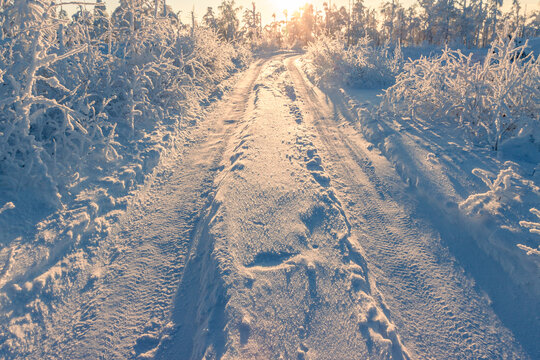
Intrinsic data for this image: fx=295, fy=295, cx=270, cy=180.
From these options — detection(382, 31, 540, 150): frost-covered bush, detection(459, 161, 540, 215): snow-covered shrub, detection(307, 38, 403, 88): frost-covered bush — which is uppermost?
detection(307, 38, 403, 88): frost-covered bush

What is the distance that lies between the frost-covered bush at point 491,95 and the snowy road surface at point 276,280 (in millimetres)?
1809

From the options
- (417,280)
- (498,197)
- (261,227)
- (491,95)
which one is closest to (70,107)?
(261,227)

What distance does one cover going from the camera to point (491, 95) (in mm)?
4730

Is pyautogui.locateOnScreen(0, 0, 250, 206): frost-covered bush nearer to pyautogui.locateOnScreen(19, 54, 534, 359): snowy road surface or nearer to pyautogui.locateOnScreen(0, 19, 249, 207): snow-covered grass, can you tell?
pyautogui.locateOnScreen(0, 19, 249, 207): snow-covered grass

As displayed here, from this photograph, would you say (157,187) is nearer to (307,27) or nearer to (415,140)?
(415,140)


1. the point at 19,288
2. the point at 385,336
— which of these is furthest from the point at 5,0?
the point at 385,336

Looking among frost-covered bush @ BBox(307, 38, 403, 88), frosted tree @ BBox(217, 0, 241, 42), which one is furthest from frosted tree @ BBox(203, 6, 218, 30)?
frost-covered bush @ BBox(307, 38, 403, 88)

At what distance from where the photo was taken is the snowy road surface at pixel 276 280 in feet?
6.21

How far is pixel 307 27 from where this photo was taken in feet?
182

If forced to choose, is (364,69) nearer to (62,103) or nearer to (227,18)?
(62,103)

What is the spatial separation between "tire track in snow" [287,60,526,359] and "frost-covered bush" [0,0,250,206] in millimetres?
3105

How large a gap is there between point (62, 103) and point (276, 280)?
3929 millimetres

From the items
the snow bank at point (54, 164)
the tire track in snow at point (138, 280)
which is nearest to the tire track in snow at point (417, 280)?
the tire track in snow at point (138, 280)

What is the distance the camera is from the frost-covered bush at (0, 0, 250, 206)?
2.95m
